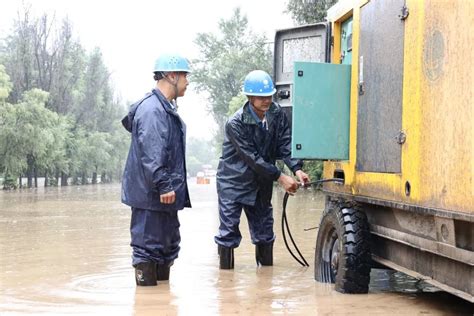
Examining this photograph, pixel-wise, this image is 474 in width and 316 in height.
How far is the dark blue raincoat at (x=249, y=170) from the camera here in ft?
24.7

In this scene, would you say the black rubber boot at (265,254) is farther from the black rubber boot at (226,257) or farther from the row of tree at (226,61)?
the row of tree at (226,61)

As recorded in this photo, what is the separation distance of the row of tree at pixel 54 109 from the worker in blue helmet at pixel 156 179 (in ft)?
118

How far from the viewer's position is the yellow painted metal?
4349mm

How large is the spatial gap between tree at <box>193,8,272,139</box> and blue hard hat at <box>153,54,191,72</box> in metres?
62.7

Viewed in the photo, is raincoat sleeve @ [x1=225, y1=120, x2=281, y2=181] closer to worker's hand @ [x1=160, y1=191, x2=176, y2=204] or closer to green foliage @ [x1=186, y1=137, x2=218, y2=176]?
worker's hand @ [x1=160, y1=191, x2=176, y2=204]

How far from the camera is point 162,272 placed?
22.3 ft

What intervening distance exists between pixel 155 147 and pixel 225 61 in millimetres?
68927

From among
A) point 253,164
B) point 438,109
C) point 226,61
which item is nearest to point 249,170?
point 253,164

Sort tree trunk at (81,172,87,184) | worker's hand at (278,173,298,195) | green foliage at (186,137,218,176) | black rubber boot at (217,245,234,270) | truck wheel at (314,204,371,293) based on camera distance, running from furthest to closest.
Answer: green foliage at (186,137,218,176), tree trunk at (81,172,87,184), black rubber boot at (217,245,234,270), worker's hand at (278,173,298,195), truck wheel at (314,204,371,293)

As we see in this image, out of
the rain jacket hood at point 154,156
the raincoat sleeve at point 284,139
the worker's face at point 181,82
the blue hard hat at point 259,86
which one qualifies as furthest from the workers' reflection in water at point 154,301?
the blue hard hat at point 259,86

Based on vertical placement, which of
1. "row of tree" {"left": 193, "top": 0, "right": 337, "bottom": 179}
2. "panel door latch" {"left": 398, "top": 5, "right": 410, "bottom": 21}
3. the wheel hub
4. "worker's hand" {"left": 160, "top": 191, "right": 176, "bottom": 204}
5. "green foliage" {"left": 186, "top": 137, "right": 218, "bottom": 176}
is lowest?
the wheel hub

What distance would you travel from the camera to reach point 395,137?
533 cm

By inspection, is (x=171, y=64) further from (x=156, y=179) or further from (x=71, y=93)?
(x=71, y=93)

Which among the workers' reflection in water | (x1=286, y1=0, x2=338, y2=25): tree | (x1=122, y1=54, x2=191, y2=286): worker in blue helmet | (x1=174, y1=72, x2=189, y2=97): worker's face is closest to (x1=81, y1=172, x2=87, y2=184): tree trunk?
(x1=286, y1=0, x2=338, y2=25): tree
